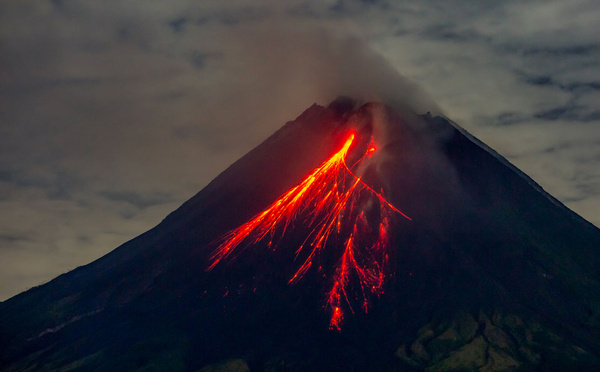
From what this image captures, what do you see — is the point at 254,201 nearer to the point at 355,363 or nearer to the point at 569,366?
the point at 355,363

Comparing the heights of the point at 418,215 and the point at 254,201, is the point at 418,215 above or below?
below

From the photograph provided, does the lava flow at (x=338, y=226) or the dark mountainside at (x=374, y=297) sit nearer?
the dark mountainside at (x=374, y=297)

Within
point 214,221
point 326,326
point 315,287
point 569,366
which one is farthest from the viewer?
point 214,221

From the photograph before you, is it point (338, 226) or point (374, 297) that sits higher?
point (338, 226)

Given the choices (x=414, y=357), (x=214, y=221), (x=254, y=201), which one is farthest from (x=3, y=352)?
(x=414, y=357)

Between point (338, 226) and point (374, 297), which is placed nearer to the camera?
point (374, 297)
